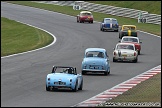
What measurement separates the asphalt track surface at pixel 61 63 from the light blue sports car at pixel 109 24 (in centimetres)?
67

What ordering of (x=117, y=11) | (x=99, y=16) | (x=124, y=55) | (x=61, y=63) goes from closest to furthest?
1. (x=61, y=63)
2. (x=124, y=55)
3. (x=99, y=16)
4. (x=117, y=11)

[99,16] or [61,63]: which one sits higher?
[99,16]

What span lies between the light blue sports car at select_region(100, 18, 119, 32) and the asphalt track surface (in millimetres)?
675

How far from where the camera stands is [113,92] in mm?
22703

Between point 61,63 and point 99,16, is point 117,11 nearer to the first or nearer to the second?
point 99,16

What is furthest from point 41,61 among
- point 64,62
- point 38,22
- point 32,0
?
point 32,0

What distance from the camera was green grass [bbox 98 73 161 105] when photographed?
19023mm

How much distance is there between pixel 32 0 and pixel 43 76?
3046 inches

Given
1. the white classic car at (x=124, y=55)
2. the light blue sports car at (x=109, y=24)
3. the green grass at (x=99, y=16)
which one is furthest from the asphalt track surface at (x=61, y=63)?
the green grass at (x=99, y=16)

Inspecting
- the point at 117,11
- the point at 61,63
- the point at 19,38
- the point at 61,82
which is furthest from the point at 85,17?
the point at 61,82

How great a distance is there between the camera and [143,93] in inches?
848

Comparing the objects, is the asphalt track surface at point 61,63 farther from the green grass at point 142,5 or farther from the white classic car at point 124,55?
the green grass at point 142,5

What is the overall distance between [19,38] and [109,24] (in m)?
12.6

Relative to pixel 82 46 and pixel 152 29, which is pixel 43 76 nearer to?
pixel 82 46
